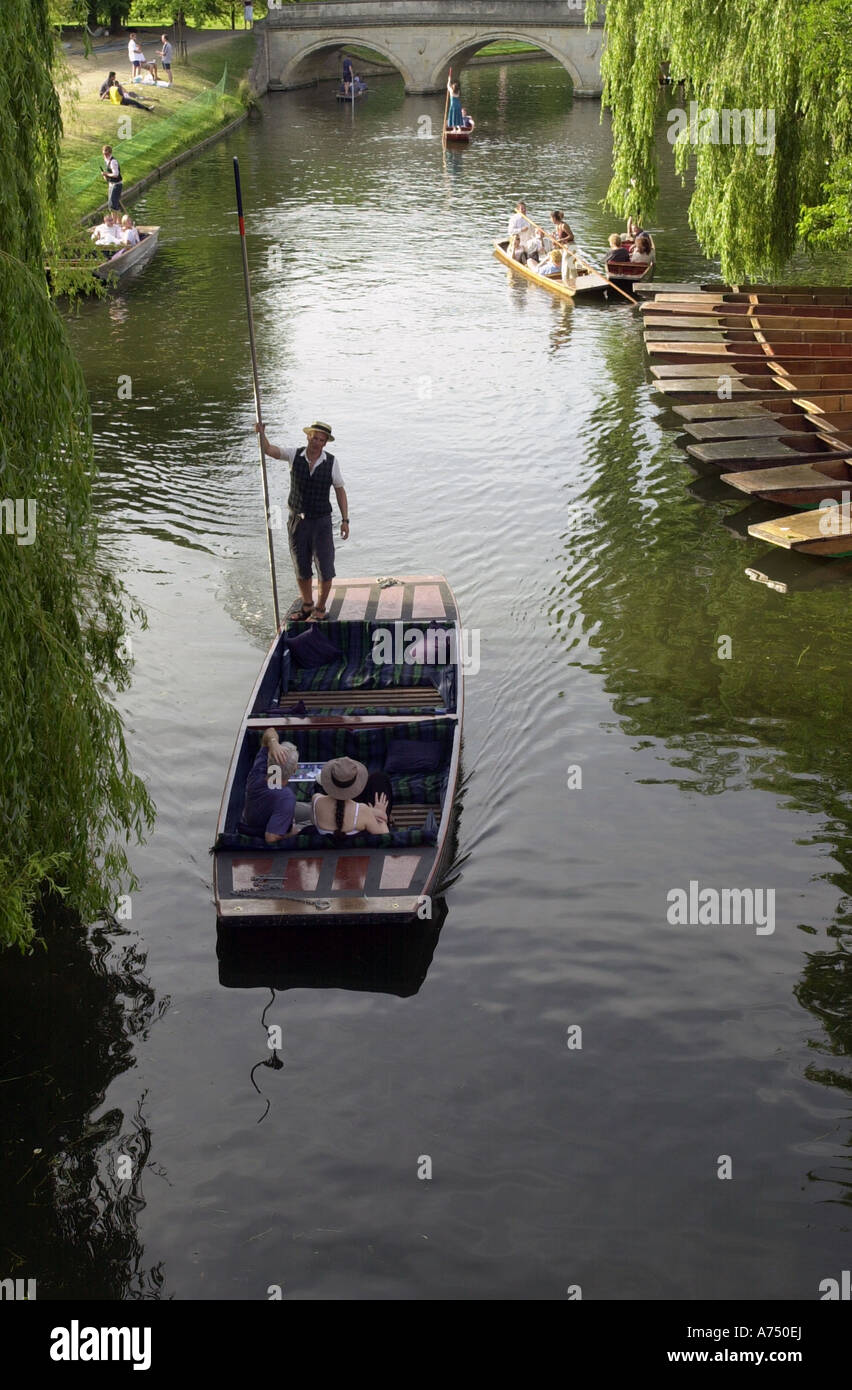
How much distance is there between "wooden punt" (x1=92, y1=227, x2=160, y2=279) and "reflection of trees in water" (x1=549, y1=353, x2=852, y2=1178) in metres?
12.4

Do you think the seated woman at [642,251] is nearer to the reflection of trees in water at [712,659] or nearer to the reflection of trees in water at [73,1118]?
the reflection of trees in water at [712,659]

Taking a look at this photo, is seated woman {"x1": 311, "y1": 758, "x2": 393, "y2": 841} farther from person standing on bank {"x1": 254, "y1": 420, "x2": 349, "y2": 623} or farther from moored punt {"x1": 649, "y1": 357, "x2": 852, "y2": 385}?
moored punt {"x1": 649, "y1": 357, "x2": 852, "y2": 385}

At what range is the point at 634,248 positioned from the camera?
26.7m

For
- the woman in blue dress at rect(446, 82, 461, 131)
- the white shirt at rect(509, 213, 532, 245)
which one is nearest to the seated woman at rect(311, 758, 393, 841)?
the white shirt at rect(509, 213, 532, 245)

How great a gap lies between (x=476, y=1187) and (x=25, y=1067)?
2.90 meters

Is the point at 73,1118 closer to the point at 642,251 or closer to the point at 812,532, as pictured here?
the point at 812,532

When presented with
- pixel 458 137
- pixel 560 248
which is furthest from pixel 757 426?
pixel 458 137

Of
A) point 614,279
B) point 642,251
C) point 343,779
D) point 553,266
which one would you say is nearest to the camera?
point 343,779

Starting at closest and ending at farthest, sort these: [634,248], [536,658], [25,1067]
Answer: [25,1067] < [536,658] < [634,248]

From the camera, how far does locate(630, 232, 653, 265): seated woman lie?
87.1 ft

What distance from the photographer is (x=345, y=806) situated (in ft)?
31.4

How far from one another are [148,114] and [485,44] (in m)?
→ 18.2
